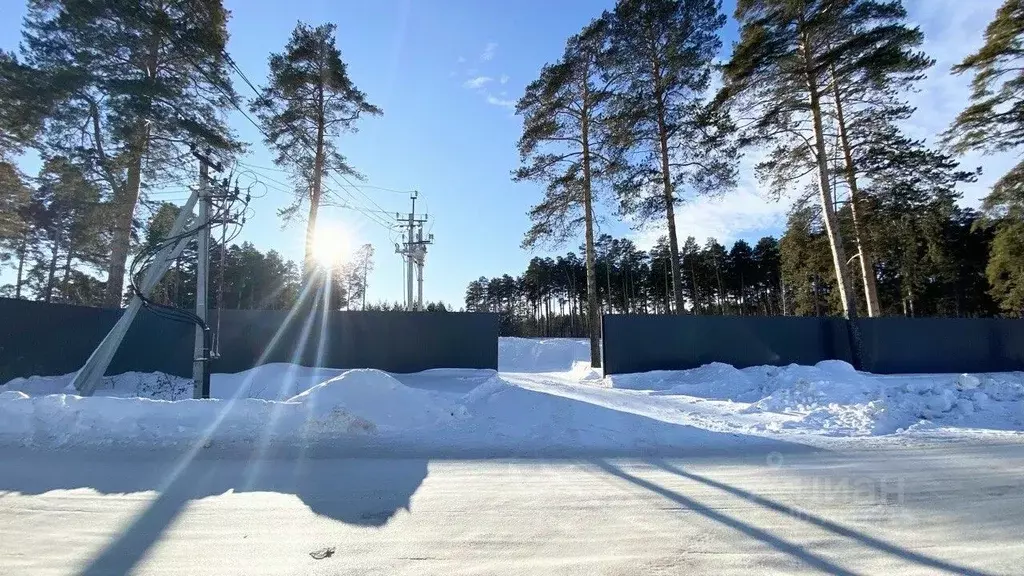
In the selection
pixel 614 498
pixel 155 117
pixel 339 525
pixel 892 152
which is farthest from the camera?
pixel 892 152

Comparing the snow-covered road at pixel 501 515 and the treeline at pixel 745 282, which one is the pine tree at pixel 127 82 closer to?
the snow-covered road at pixel 501 515

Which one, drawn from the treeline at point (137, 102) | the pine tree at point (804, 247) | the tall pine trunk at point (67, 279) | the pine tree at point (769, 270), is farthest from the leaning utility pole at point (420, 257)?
the pine tree at point (769, 270)

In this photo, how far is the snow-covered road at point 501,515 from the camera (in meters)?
2.83

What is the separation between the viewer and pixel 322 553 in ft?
9.61

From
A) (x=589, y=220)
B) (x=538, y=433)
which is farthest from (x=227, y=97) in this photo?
(x=538, y=433)

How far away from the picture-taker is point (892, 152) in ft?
53.4

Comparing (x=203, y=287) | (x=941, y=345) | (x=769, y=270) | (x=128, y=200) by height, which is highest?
(x=769, y=270)

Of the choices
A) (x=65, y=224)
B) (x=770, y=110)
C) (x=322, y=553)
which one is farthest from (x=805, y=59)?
(x=65, y=224)

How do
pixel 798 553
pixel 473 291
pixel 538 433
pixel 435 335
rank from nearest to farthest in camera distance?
pixel 798 553, pixel 538 433, pixel 435 335, pixel 473 291

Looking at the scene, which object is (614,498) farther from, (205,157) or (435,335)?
(435,335)

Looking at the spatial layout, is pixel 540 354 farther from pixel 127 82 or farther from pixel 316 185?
pixel 127 82

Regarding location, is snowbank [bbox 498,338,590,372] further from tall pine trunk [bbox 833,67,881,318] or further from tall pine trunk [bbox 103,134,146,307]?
tall pine trunk [bbox 103,134,146,307]

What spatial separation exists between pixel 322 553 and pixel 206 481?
2.10 metres

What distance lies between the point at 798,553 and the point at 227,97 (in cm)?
1625
